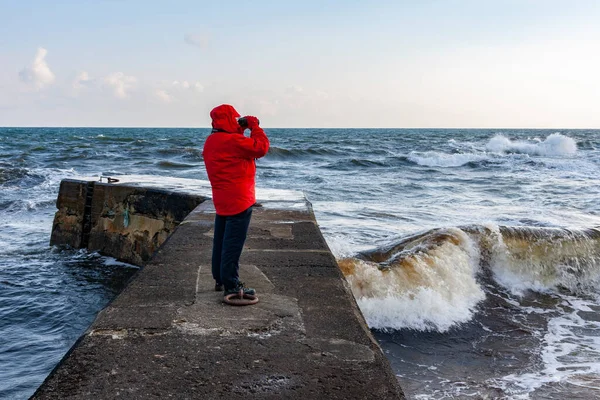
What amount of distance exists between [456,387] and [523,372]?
681 mm

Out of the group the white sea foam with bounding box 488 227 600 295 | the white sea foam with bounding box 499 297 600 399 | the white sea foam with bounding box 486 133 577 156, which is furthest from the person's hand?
the white sea foam with bounding box 486 133 577 156

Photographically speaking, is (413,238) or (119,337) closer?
(119,337)

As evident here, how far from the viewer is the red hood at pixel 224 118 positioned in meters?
3.19

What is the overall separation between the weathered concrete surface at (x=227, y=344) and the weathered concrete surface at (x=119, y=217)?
2.97 metres

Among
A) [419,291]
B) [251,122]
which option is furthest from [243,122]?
[419,291]

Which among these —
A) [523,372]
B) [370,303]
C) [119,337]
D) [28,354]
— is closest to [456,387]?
[523,372]

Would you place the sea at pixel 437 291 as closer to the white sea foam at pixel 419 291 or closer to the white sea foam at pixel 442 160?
the white sea foam at pixel 419 291

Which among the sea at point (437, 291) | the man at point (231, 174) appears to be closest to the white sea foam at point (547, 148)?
the sea at point (437, 291)

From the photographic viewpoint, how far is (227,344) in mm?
2709

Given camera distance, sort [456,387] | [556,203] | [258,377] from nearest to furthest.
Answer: [258,377], [456,387], [556,203]

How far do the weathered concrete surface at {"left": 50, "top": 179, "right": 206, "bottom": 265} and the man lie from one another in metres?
3.66

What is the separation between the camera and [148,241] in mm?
7195

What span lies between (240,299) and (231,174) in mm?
754

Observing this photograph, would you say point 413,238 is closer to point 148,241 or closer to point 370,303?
point 370,303
